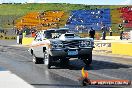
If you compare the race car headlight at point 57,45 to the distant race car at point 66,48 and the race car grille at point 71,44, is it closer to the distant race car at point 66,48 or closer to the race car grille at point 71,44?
the distant race car at point 66,48

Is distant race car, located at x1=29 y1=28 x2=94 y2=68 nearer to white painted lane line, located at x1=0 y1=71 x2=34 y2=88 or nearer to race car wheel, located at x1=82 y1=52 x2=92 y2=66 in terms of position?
race car wheel, located at x1=82 y1=52 x2=92 y2=66

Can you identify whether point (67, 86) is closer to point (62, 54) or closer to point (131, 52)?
point (62, 54)

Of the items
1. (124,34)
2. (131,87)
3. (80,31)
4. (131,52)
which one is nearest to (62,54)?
(131,87)

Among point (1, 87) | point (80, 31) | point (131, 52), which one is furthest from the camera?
point (80, 31)

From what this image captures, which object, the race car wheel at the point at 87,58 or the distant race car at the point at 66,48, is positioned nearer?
the distant race car at the point at 66,48

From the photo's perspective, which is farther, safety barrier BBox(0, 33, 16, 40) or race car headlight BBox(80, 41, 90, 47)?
safety barrier BBox(0, 33, 16, 40)

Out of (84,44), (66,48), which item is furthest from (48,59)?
(84,44)

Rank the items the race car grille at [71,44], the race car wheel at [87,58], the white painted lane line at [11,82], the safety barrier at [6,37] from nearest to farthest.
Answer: the white painted lane line at [11,82] < the race car grille at [71,44] < the race car wheel at [87,58] < the safety barrier at [6,37]

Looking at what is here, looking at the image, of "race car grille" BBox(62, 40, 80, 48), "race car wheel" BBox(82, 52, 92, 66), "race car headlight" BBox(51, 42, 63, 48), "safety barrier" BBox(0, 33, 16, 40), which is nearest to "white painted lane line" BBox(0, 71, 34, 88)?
"race car headlight" BBox(51, 42, 63, 48)

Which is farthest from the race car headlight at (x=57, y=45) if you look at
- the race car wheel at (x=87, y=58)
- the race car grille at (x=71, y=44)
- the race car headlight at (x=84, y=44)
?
the race car wheel at (x=87, y=58)

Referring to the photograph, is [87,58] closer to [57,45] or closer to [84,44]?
[84,44]

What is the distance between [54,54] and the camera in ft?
57.3

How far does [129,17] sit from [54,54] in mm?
65782

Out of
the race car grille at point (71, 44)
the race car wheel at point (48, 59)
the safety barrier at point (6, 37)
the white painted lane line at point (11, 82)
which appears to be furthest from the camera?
the safety barrier at point (6, 37)
